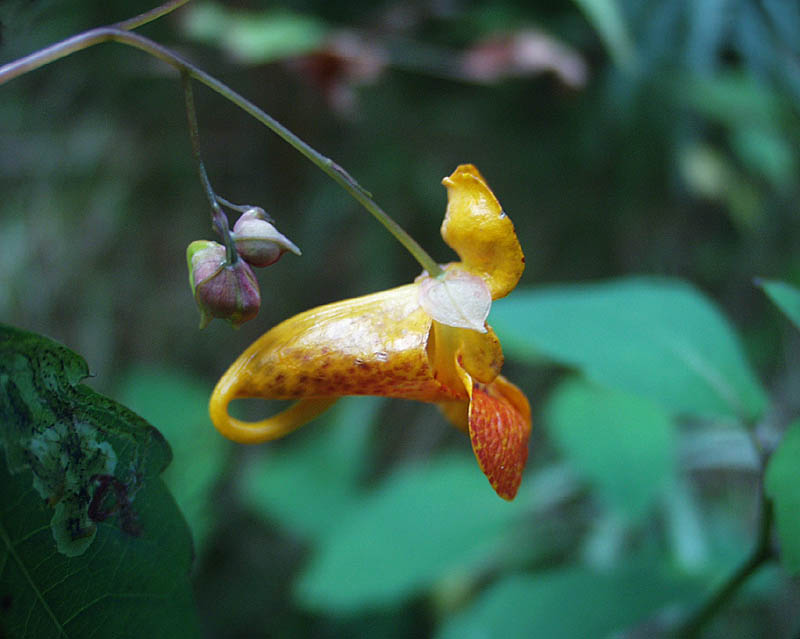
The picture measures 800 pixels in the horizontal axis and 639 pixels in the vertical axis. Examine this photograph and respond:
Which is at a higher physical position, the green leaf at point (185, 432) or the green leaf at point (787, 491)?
the green leaf at point (787, 491)

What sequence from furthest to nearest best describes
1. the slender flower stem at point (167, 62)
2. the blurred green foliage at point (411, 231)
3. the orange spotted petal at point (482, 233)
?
the blurred green foliage at point (411, 231)
the orange spotted petal at point (482, 233)
the slender flower stem at point (167, 62)

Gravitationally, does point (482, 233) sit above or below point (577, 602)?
above

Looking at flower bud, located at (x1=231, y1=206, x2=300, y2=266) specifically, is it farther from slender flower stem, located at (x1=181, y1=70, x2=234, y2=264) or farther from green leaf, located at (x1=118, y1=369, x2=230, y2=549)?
green leaf, located at (x1=118, y1=369, x2=230, y2=549)

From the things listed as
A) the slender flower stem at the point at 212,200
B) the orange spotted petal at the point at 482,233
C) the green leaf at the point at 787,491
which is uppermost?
the slender flower stem at the point at 212,200

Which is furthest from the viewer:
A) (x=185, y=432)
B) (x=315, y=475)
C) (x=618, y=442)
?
(x=315, y=475)

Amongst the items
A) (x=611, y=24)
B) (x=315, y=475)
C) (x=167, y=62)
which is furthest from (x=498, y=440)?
(x=315, y=475)

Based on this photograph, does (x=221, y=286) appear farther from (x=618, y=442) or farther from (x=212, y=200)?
(x=618, y=442)

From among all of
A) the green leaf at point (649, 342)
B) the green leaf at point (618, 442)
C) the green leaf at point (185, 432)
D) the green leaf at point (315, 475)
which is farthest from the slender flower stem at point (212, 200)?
the green leaf at point (315, 475)

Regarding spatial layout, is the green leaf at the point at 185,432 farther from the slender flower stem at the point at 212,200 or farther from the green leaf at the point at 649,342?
the slender flower stem at the point at 212,200
